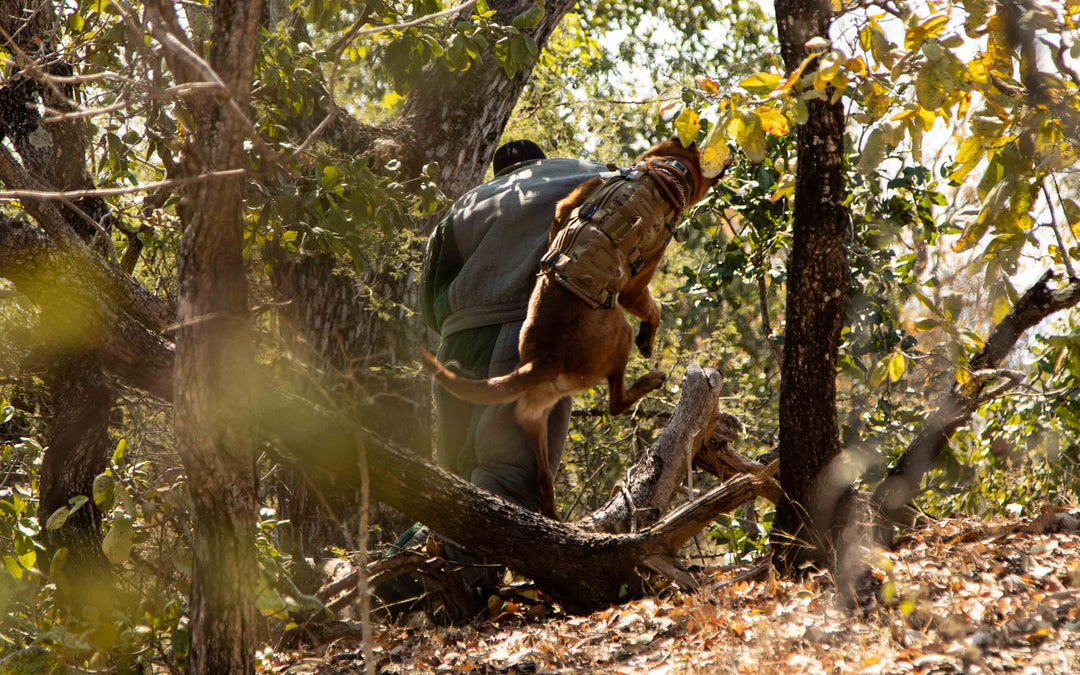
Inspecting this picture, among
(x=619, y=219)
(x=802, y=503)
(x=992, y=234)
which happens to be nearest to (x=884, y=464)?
(x=802, y=503)

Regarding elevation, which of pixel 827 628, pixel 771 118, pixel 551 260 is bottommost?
pixel 827 628

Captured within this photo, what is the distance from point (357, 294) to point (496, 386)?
2.54 m

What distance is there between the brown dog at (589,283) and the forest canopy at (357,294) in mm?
372

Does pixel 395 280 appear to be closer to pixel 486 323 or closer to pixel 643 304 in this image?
pixel 486 323

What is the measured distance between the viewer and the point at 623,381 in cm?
374

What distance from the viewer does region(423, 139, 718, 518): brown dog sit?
328 centimetres

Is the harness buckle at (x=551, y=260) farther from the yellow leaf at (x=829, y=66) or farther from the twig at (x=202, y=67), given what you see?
the twig at (x=202, y=67)

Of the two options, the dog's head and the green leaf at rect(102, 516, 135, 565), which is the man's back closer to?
the dog's head

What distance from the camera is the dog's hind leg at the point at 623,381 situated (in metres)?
3.66

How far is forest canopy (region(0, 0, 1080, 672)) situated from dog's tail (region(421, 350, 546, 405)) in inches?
12.9

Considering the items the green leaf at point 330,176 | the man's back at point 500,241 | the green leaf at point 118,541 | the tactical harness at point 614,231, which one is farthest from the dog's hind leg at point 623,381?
the green leaf at point 118,541

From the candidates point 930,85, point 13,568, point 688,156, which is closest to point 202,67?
point 930,85

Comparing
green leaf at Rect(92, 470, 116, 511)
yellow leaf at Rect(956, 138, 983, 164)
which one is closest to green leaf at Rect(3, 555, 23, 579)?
green leaf at Rect(92, 470, 116, 511)

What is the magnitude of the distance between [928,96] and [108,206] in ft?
13.1
